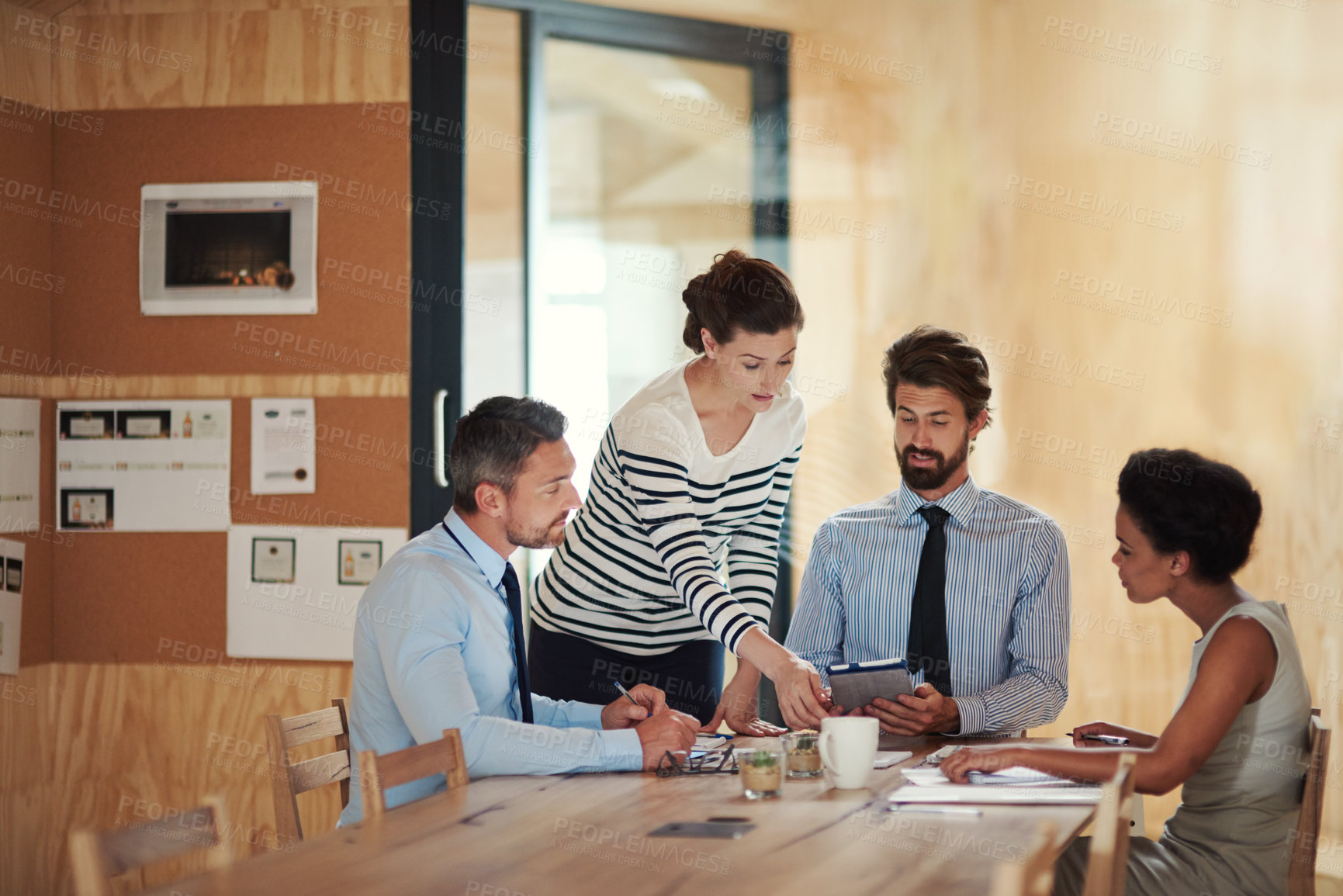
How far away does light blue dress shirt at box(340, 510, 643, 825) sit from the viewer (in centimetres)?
171

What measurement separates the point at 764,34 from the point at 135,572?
2.38 m

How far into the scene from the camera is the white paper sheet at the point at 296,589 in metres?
3.24

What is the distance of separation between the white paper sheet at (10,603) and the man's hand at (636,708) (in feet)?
6.72

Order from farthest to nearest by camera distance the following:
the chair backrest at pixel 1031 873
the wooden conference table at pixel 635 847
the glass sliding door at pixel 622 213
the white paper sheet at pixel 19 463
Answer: the glass sliding door at pixel 622 213 → the white paper sheet at pixel 19 463 → the wooden conference table at pixel 635 847 → the chair backrest at pixel 1031 873

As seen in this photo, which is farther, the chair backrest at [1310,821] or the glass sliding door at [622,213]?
the glass sliding door at [622,213]

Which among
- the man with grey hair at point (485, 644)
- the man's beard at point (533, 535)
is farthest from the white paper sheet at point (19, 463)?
the man's beard at point (533, 535)

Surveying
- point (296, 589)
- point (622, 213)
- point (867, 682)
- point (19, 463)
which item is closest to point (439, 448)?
point (296, 589)

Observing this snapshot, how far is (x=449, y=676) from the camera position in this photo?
172cm

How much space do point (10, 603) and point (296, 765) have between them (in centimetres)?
175

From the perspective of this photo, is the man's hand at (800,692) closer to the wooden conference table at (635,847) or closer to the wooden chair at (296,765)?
the wooden conference table at (635,847)

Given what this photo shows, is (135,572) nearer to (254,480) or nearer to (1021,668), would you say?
(254,480)

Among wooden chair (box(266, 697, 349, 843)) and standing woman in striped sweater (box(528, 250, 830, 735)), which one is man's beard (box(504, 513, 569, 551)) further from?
wooden chair (box(266, 697, 349, 843))

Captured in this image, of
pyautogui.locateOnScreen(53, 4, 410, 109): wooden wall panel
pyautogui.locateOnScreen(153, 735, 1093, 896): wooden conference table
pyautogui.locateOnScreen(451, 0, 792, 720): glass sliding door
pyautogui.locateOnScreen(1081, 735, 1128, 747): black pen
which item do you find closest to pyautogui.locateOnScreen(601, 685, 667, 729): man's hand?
pyautogui.locateOnScreen(153, 735, 1093, 896): wooden conference table

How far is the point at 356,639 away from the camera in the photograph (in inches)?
72.3
